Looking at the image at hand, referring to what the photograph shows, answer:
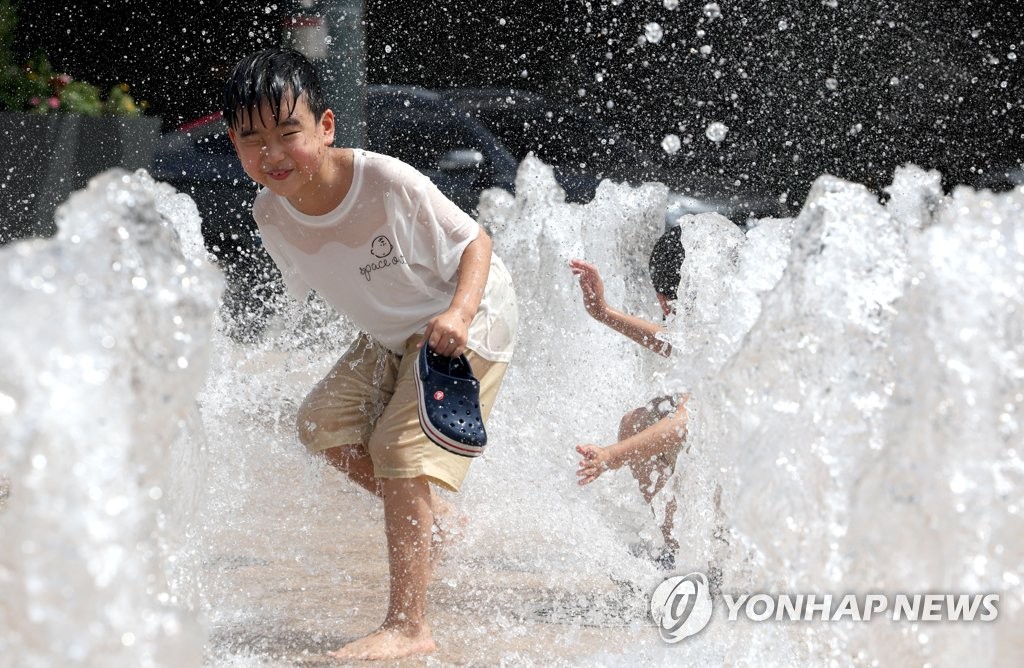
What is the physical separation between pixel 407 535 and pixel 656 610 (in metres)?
0.54

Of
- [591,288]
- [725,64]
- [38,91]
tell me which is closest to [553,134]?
[38,91]

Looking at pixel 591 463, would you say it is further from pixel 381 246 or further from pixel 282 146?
pixel 282 146

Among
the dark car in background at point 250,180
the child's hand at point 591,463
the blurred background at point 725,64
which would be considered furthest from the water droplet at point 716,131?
the child's hand at point 591,463

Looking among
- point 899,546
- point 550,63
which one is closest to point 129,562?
point 899,546

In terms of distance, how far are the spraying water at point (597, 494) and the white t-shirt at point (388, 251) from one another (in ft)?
1.49

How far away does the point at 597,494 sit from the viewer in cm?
375

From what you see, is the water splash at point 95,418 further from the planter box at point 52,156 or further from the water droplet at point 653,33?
the water droplet at point 653,33

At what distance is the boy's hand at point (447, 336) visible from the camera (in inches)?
96.8

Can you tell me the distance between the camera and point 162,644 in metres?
1.59

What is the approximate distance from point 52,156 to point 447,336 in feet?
19.0

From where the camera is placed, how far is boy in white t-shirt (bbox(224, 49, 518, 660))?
8.52 feet

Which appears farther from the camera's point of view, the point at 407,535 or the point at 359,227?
the point at 359,227

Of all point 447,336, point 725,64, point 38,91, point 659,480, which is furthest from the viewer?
point 725,64

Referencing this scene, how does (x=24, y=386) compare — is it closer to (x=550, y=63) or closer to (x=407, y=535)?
(x=407, y=535)
